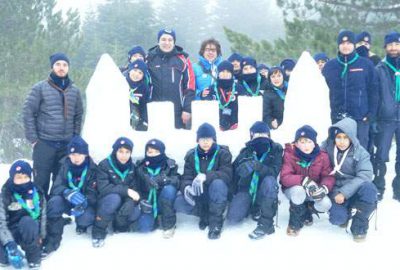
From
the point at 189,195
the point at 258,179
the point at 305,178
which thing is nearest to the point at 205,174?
the point at 189,195

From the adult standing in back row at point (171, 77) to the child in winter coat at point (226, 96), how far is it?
0.44 m

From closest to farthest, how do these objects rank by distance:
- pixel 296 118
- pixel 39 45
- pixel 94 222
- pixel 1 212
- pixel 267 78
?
pixel 1 212 → pixel 94 222 → pixel 296 118 → pixel 267 78 → pixel 39 45

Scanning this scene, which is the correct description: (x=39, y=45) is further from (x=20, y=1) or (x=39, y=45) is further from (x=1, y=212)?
(x=1, y=212)

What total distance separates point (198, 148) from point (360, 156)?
5.68 ft

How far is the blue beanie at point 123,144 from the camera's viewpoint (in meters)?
5.17

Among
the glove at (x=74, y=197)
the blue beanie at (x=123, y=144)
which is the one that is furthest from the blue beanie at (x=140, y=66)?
Result: the glove at (x=74, y=197)

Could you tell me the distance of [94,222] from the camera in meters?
5.07

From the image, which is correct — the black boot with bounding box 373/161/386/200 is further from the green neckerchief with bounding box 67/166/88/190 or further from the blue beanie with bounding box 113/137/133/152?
the green neckerchief with bounding box 67/166/88/190

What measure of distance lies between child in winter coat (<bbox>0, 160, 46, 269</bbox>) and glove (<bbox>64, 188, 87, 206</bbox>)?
240mm

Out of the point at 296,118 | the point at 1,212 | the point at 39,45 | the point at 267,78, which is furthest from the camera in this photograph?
the point at 39,45

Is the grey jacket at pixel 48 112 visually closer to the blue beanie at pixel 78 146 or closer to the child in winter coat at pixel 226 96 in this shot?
the blue beanie at pixel 78 146

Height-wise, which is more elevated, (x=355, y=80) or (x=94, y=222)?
(x=355, y=80)

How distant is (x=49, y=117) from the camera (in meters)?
5.53

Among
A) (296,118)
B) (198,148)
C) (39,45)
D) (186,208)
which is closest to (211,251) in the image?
(186,208)
